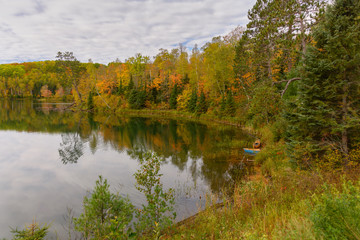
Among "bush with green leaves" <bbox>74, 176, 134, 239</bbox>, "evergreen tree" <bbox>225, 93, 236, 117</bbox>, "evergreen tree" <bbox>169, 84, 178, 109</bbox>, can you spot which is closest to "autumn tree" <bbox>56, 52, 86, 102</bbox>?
"evergreen tree" <bbox>169, 84, 178, 109</bbox>

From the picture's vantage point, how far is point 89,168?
1453 centimetres

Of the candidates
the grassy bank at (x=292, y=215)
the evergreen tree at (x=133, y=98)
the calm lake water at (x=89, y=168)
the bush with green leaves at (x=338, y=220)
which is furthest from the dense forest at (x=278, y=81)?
the bush with green leaves at (x=338, y=220)

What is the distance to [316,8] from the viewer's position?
12.1m

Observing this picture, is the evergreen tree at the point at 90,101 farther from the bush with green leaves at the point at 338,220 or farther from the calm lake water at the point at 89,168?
the bush with green leaves at the point at 338,220

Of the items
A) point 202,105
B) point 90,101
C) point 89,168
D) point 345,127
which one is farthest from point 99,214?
point 90,101

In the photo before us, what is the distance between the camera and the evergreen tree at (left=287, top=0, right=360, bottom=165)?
23.9 ft

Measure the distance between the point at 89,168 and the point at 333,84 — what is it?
1501 cm

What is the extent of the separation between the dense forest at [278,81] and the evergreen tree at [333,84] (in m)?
0.03

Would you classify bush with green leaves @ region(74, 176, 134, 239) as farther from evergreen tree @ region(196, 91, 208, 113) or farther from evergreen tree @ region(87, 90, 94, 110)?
evergreen tree @ region(87, 90, 94, 110)

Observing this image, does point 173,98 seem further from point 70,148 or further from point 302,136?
point 302,136

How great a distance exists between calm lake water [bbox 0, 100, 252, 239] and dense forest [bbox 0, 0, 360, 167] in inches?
175

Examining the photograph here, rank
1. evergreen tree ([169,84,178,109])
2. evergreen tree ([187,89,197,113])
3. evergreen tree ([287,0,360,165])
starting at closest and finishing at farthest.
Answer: evergreen tree ([287,0,360,165]) → evergreen tree ([187,89,197,113]) → evergreen tree ([169,84,178,109])

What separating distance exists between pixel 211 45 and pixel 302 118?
110 ft

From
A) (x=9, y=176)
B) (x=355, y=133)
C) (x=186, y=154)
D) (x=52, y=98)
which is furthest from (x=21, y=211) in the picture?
(x=52, y=98)
